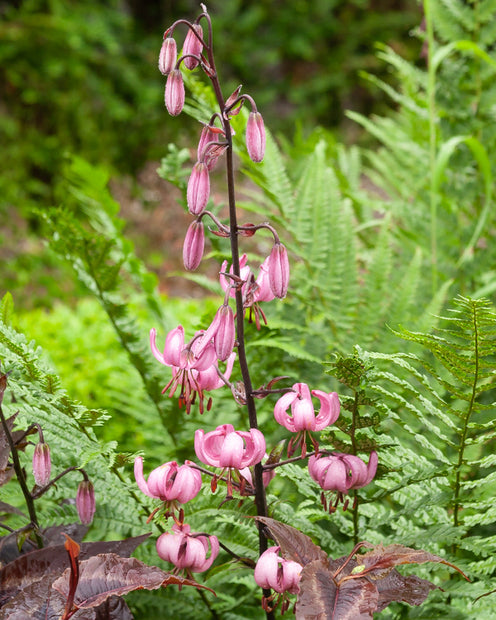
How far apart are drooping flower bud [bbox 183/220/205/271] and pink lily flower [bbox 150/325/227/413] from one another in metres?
0.09

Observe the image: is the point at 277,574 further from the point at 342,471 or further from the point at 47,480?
the point at 47,480

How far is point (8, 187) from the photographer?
5.70m

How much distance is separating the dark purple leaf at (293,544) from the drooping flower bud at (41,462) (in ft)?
1.00

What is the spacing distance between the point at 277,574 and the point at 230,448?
16 centimetres

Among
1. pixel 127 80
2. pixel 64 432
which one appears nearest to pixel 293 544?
pixel 64 432

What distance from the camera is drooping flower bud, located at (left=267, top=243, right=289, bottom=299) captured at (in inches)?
33.2

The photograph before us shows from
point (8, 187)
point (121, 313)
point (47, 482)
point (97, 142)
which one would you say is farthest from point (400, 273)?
point (97, 142)

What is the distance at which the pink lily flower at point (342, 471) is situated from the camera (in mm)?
815

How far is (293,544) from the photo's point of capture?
0.78 m

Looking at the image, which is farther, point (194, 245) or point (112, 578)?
point (194, 245)

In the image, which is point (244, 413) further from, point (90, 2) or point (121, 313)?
point (90, 2)

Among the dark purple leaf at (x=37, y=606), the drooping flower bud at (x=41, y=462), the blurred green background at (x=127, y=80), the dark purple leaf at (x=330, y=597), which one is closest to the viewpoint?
the dark purple leaf at (x=330, y=597)

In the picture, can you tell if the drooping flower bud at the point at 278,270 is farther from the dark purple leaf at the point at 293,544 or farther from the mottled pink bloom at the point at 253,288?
the dark purple leaf at the point at 293,544

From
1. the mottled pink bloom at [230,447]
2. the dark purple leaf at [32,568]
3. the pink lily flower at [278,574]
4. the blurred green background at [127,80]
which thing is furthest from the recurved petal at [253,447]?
the blurred green background at [127,80]
